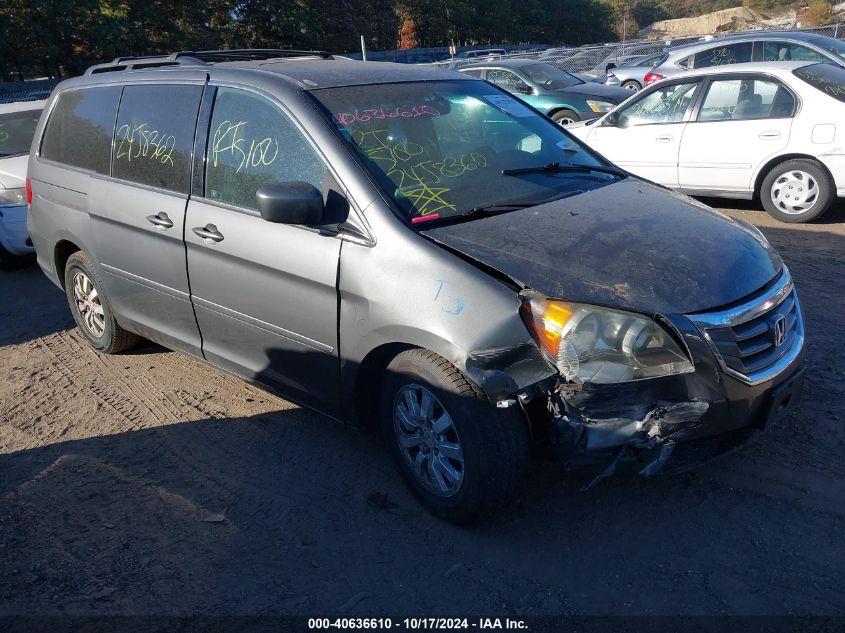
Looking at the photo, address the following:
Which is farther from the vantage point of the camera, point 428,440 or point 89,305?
point 89,305

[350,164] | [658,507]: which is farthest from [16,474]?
[658,507]

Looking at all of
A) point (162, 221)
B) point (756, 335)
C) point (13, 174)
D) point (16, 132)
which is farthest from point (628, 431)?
point (16, 132)

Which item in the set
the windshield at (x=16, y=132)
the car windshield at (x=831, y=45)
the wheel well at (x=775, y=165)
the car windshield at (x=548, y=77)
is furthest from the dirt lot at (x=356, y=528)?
the car windshield at (x=548, y=77)

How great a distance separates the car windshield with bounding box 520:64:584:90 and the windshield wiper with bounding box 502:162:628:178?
10222mm

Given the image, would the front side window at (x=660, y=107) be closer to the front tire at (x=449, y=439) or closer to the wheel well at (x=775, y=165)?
the wheel well at (x=775, y=165)

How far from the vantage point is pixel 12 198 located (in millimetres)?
7750

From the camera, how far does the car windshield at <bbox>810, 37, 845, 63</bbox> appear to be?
1212 centimetres

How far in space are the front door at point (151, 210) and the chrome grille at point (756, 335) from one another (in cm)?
283

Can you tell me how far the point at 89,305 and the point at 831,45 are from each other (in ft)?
40.6

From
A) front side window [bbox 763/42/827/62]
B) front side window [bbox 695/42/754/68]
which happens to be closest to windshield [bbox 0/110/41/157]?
front side window [bbox 695/42/754/68]

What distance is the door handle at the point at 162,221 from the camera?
13.9 feet

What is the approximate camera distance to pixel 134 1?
103 ft

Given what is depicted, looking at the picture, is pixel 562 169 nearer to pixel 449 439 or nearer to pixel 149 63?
pixel 449 439

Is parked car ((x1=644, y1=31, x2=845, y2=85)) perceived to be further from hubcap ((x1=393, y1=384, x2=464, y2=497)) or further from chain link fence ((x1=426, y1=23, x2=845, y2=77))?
hubcap ((x1=393, y1=384, x2=464, y2=497))
